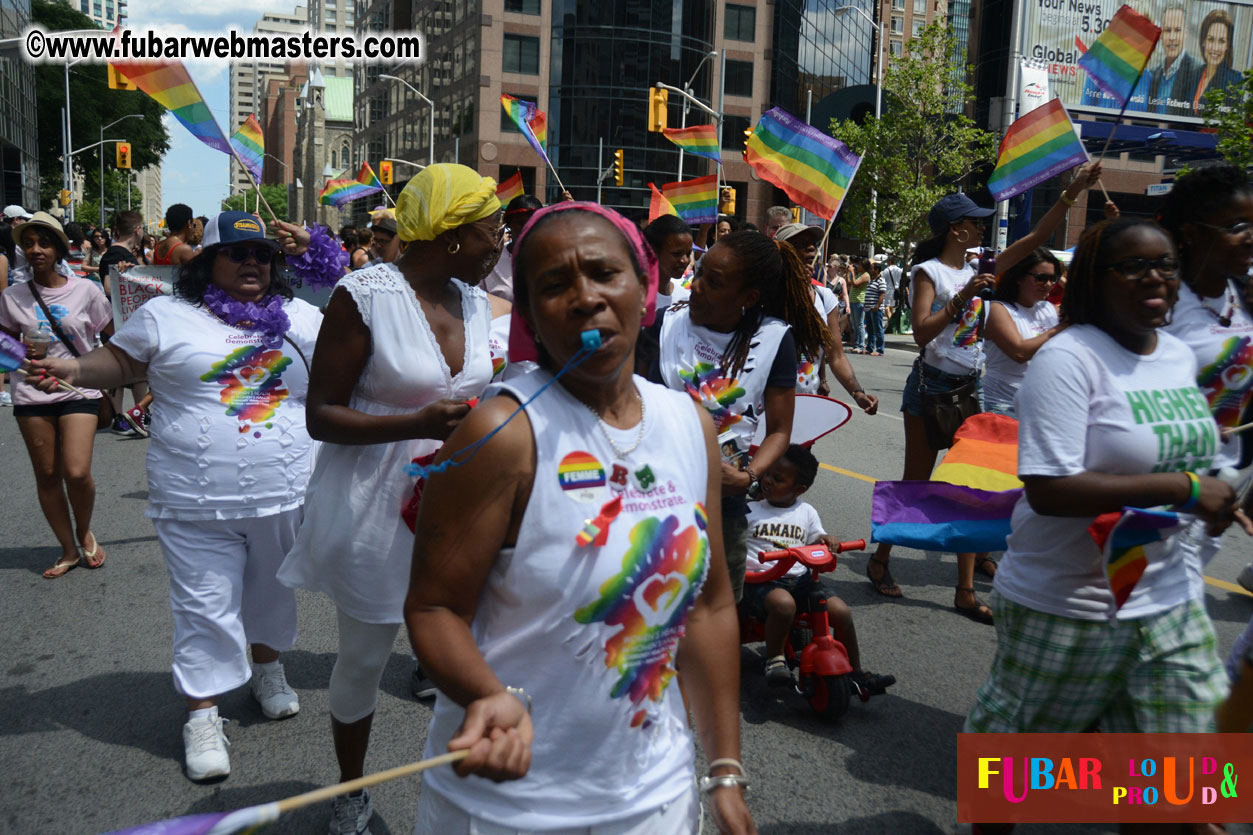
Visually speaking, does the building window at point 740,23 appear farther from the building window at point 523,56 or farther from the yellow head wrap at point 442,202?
the yellow head wrap at point 442,202

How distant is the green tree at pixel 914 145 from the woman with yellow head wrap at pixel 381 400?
29.3 metres

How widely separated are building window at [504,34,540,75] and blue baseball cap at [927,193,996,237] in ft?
171

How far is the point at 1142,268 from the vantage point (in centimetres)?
269

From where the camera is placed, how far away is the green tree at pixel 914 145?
1232 inches

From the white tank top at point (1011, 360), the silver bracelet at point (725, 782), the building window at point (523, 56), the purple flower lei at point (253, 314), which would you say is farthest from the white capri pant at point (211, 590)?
the building window at point (523, 56)

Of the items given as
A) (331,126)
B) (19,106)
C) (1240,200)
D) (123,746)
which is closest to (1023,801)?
(1240,200)

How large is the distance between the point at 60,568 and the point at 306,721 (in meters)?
2.96

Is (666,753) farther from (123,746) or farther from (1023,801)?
(123,746)

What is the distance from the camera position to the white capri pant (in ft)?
12.4

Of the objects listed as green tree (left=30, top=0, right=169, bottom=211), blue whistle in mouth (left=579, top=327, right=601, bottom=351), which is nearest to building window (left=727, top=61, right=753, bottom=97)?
green tree (left=30, top=0, right=169, bottom=211)

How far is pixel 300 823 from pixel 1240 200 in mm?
3687

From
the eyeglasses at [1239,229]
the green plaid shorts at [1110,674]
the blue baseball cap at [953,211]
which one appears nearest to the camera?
the green plaid shorts at [1110,674]

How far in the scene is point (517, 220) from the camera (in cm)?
636

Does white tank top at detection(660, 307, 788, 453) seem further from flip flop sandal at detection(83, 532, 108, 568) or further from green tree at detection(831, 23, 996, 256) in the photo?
green tree at detection(831, 23, 996, 256)
